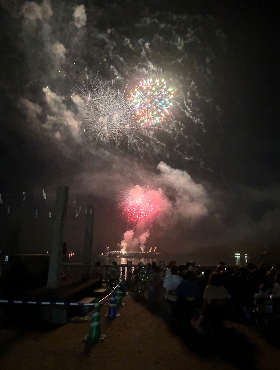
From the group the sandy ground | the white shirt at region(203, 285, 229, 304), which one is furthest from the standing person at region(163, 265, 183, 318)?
the white shirt at region(203, 285, 229, 304)

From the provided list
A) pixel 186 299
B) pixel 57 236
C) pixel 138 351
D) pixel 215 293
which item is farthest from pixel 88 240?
pixel 138 351

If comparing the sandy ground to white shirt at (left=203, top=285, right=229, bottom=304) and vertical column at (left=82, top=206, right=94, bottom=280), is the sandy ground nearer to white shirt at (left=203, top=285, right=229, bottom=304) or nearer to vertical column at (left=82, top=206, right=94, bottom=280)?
white shirt at (left=203, top=285, right=229, bottom=304)

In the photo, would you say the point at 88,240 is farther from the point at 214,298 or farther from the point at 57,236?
the point at 214,298

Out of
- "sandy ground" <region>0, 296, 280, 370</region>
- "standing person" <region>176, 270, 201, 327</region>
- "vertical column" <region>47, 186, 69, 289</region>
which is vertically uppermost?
"vertical column" <region>47, 186, 69, 289</region>

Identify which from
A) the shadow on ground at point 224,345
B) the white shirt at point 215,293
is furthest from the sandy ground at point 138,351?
the white shirt at point 215,293

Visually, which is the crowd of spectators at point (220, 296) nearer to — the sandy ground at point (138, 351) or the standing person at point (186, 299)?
the standing person at point (186, 299)

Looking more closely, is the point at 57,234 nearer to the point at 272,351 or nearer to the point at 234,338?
the point at 234,338
